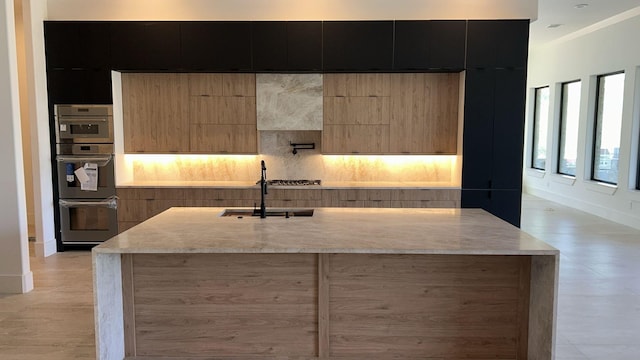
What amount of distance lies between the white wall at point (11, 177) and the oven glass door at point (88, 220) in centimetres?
139

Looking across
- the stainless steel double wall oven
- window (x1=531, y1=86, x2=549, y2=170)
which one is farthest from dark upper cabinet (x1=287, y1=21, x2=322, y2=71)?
window (x1=531, y1=86, x2=549, y2=170)

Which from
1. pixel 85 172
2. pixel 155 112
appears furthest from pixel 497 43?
pixel 85 172

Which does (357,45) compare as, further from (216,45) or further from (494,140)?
(494,140)

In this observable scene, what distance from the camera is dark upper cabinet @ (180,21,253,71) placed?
5.64 m

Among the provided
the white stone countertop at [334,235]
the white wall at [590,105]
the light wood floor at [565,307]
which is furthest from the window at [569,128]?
the white stone countertop at [334,235]

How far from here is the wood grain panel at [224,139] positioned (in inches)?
236

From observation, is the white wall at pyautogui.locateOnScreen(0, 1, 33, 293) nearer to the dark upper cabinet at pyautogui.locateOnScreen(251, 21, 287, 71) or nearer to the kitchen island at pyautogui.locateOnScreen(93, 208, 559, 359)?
the kitchen island at pyautogui.locateOnScreen(93, 208, 559, 359)

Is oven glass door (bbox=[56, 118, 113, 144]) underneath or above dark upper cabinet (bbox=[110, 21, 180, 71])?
underneath

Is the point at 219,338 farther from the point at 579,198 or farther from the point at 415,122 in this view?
the point at 579,198

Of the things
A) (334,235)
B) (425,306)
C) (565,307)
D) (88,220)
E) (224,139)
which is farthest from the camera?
(224,139)

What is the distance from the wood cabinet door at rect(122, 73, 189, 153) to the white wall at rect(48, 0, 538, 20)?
0.77 m

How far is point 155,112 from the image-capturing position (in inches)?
235

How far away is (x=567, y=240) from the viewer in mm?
6449

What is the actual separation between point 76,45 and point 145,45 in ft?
2.72
